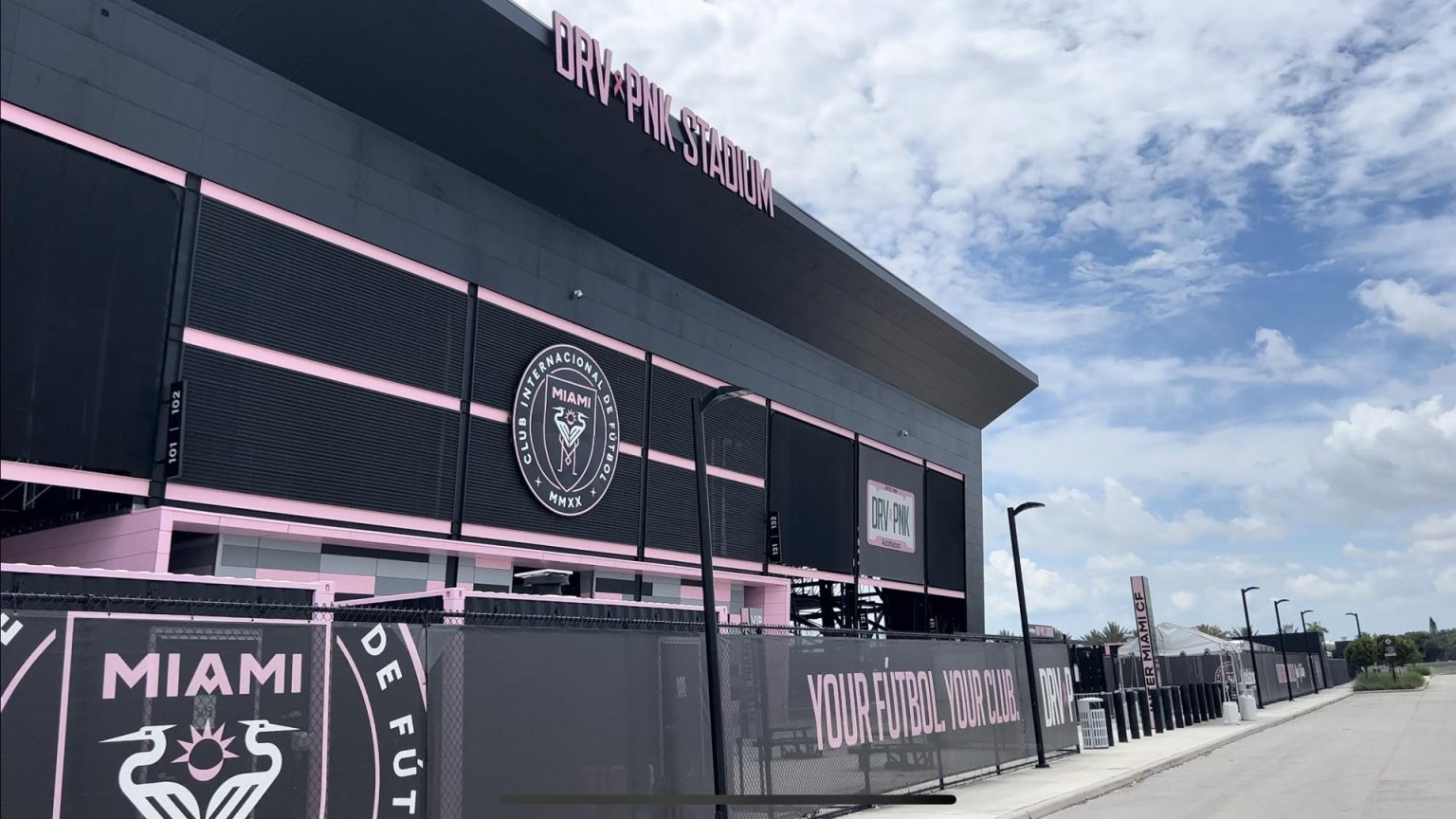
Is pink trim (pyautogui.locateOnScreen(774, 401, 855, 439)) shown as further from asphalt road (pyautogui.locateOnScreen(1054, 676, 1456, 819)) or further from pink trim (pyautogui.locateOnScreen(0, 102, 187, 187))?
pink trim (pyautogui.locateOnScreen(0, 102, 187, 187))

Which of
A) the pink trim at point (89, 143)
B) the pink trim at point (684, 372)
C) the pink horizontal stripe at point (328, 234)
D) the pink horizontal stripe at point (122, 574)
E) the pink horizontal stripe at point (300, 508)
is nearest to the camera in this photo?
the pink horizontal stripe at point (122, 574)

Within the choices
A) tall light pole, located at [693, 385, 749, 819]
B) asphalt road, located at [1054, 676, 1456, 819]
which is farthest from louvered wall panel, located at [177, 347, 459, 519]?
asphalt road, located at [1054, 676, 1456, 819]

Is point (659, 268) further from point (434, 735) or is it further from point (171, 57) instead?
point (434, 735)

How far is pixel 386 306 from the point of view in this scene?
83.1 ft

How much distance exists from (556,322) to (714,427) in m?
8.50

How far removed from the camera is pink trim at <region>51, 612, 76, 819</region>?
25.2 ft

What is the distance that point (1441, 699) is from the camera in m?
53.3

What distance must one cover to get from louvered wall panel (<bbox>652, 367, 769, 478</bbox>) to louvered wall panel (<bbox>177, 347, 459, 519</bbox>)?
862cm

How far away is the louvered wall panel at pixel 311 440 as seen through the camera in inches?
835

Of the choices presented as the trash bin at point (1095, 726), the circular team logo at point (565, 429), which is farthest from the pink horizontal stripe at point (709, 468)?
the trash bin at point (1095, 726)

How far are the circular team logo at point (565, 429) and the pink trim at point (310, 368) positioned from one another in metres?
2.54

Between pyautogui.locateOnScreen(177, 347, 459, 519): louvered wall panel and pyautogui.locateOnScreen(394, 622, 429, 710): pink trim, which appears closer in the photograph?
pyautogui.locateOnScreen(394, 622, 429, 710): pink trim

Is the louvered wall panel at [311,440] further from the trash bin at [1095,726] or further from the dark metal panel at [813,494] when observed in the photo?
the trash bin at [1095,726]

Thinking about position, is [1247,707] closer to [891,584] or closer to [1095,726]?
[891,584]
